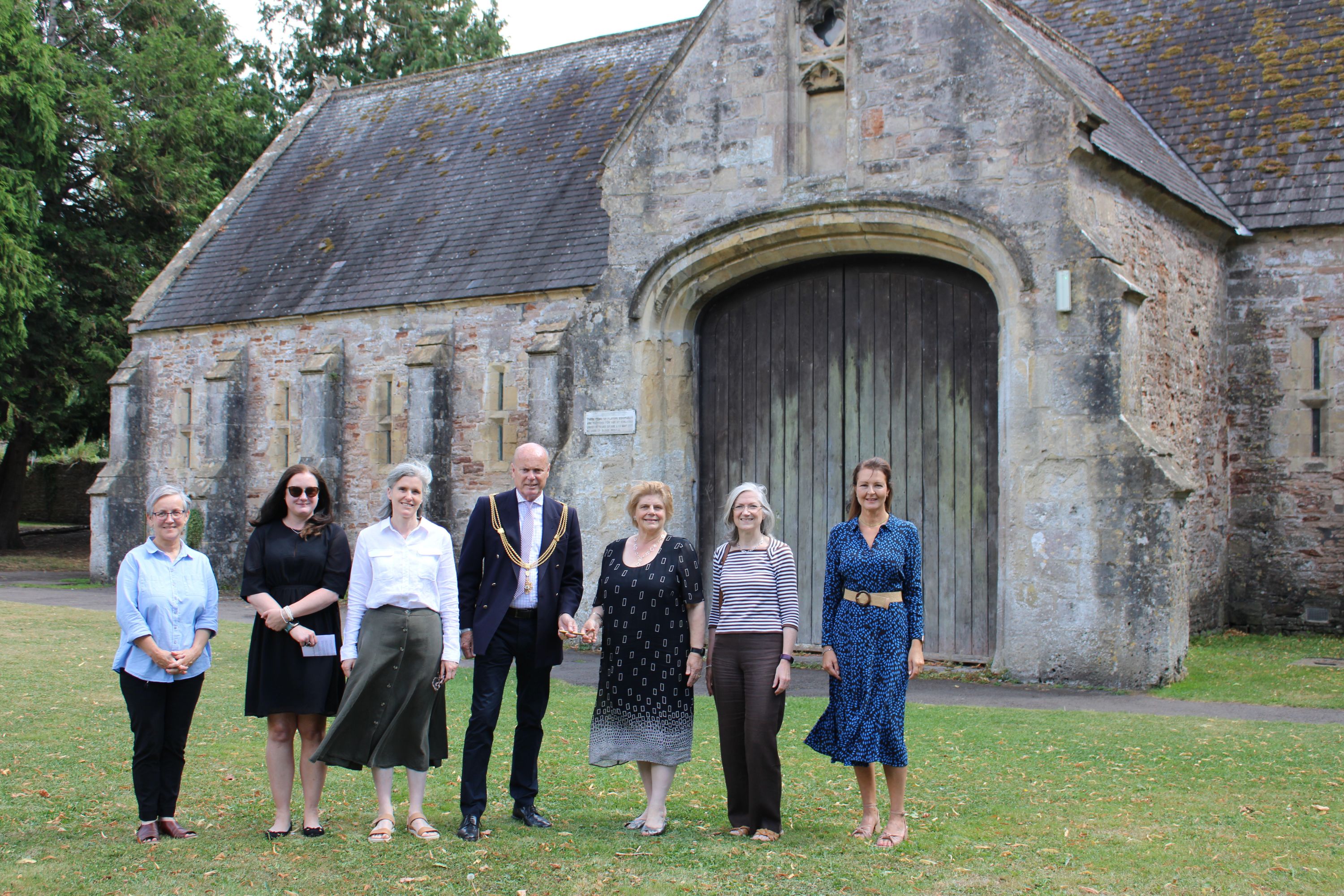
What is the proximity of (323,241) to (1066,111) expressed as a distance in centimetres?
1467

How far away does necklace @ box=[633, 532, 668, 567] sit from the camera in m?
5.82

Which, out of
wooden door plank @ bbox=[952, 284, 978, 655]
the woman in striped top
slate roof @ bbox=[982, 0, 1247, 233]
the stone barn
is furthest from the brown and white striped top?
slate roof @ bbox=[982, 0, 1247, 233]

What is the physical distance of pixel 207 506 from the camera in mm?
21047

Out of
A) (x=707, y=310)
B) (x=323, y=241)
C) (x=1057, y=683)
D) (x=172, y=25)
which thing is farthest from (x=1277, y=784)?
(x=172, y=25)

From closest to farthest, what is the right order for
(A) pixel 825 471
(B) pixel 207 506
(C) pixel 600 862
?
1. (C) pixel 600 862
2. (A) pixel 825 471
3. (B) pixel 207 506

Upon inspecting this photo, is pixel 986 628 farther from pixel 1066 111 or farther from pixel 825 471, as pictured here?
pixel 1066 111

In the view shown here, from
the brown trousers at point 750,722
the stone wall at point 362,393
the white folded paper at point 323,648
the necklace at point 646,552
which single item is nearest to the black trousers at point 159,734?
the white folded paper at point 323,648

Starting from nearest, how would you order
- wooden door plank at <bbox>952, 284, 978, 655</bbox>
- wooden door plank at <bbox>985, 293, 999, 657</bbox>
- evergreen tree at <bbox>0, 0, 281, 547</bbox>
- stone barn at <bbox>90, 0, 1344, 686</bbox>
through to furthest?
stone barn at <bbox>90, 0, 1344, 686</bbox>
wooden door plank at <bbox>985, 293, 999, 657</bbox>
wooden door plank at <bbox>952, 284, 978, 655</bbox>
evergreen tree at <bbox>0, 0, 281, 547</bbox>

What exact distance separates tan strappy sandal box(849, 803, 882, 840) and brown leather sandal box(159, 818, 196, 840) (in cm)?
306

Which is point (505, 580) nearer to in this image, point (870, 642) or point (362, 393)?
point (870, 642)

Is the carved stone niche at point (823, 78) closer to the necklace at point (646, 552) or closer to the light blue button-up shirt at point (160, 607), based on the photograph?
the necklace at point (646, 552)

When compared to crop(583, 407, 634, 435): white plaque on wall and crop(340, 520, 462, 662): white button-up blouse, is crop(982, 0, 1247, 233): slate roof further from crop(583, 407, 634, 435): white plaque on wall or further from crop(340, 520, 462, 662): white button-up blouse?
crop(340, 520, 462, 662): white button-up blouse

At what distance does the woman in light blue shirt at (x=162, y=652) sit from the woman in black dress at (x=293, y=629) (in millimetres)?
267

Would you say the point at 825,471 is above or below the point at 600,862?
above
